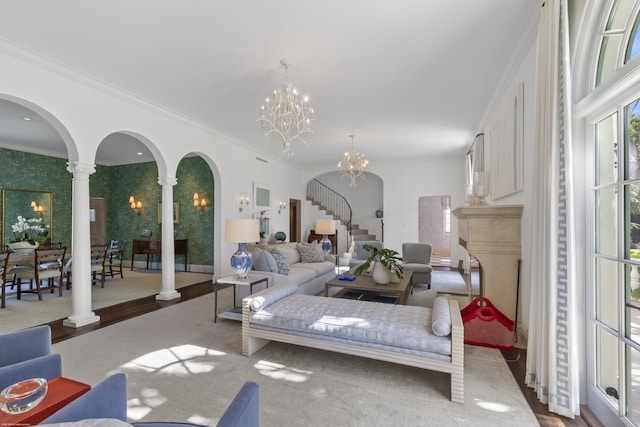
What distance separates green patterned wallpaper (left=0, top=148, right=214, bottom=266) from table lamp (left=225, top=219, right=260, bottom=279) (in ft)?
13.6

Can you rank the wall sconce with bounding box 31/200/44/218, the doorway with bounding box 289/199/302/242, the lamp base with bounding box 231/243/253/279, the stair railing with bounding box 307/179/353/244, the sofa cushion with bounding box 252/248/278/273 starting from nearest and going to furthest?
the lamp base with bounding box 231/243/253/279
the sofa cushion with bounding box 252/248/278/273
the wall sconce with bounding box 31/200/44/218
the doorway with bounding box 289/199/302/242
the stair railing with bounding box 307/179/353/244

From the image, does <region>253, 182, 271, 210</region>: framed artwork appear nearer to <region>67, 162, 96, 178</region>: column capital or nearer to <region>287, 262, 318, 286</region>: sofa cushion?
<region>287, 262, 318, 286</region>: sofa cushion

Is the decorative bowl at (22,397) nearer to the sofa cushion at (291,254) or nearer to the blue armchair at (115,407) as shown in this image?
the blue armchair at (115,407)

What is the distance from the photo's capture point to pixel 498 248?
3539mm

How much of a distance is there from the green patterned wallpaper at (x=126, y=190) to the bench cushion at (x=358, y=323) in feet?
17.9

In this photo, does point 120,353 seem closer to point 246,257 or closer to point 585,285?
point 246,257

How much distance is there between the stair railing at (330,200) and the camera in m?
11.8

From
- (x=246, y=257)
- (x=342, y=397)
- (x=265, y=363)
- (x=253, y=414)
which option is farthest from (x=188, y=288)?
(x=253, y=414)

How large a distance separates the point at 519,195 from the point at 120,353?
4772 mm

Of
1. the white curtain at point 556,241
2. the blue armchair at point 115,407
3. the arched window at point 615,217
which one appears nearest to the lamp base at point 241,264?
the blue armchair at point 115,407

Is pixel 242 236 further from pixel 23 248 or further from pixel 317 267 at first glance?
pixel 23 248

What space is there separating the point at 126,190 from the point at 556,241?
33.3 feet

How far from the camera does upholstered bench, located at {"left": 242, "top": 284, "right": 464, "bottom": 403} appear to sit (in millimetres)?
2336

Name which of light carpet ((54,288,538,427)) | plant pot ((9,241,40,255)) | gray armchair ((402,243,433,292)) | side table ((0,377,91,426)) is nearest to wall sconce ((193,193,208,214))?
Answer: plant pot ((9,241,40,255))
